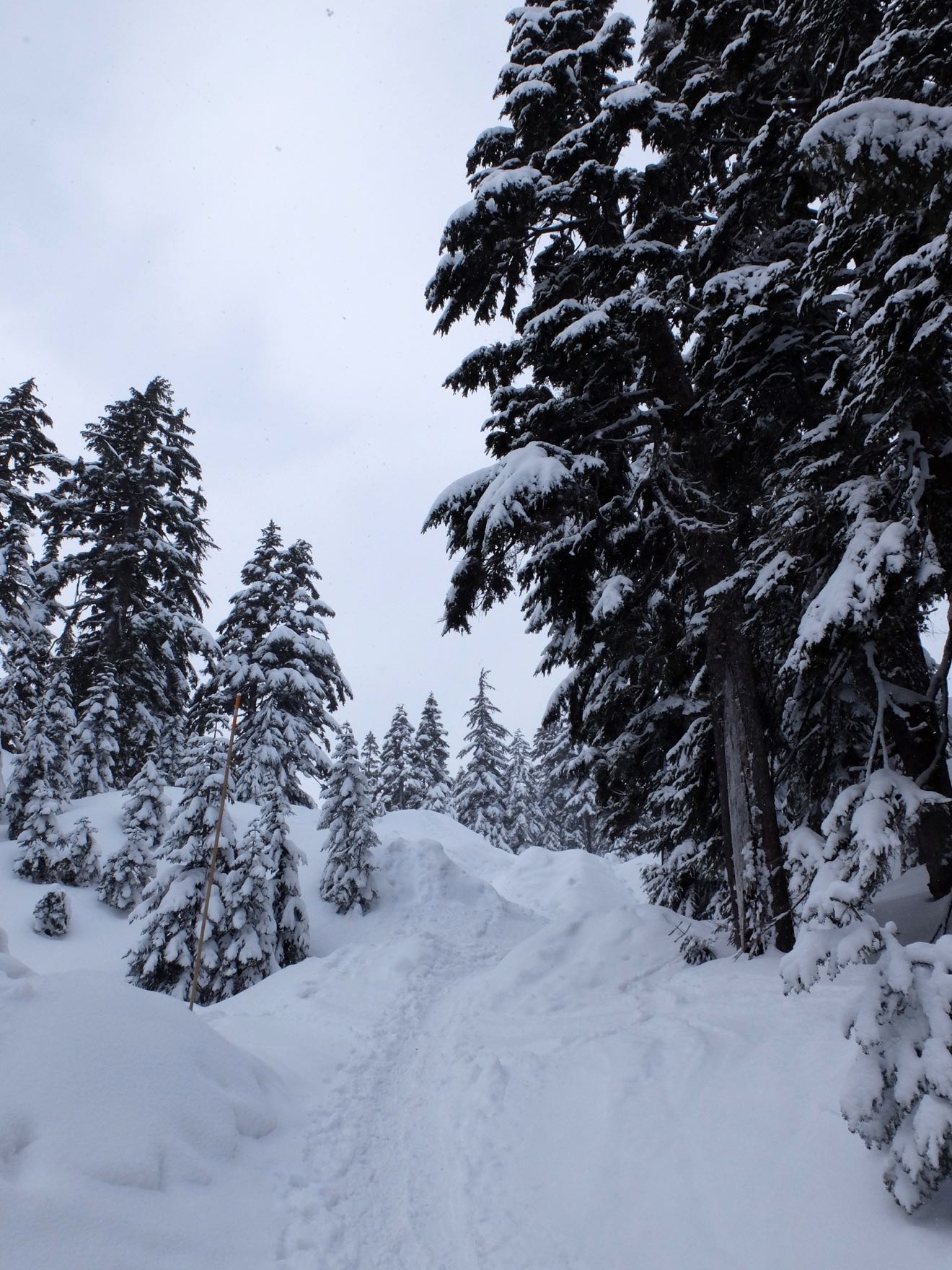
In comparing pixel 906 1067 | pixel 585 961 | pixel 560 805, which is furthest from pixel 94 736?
pixel 560 805

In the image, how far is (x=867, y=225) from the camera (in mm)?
4785

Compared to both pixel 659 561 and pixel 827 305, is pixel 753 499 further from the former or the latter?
pixel 827 305

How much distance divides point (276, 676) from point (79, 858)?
349 inches

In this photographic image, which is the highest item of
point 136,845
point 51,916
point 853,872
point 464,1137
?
point 136,845

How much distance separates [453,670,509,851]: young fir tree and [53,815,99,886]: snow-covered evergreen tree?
27225 mm

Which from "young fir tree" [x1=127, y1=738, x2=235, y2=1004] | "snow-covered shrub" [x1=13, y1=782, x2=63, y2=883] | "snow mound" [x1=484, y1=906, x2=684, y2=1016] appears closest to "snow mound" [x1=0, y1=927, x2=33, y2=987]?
"snow mound" [x1=484, y1=906, x2=684, y2=1016]

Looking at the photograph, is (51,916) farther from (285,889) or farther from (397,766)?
(397,766)

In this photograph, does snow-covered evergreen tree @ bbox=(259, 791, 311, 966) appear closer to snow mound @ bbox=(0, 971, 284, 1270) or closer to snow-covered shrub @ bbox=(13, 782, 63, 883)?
snow-covered shrub @ bbox=(13, 782, 63, 883)

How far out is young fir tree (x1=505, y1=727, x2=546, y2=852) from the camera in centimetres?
4475

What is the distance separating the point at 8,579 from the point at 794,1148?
23816mm

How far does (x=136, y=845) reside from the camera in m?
15.7

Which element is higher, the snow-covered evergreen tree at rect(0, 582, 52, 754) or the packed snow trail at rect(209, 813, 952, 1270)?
the snow-covered evergreen tree at rect(0, 582, 52, 754)

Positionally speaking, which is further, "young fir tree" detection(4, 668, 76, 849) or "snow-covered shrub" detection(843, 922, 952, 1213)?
"young fir tree" detection(4, 668, 76, 849)

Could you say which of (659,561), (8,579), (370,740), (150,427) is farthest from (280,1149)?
(370,740)
